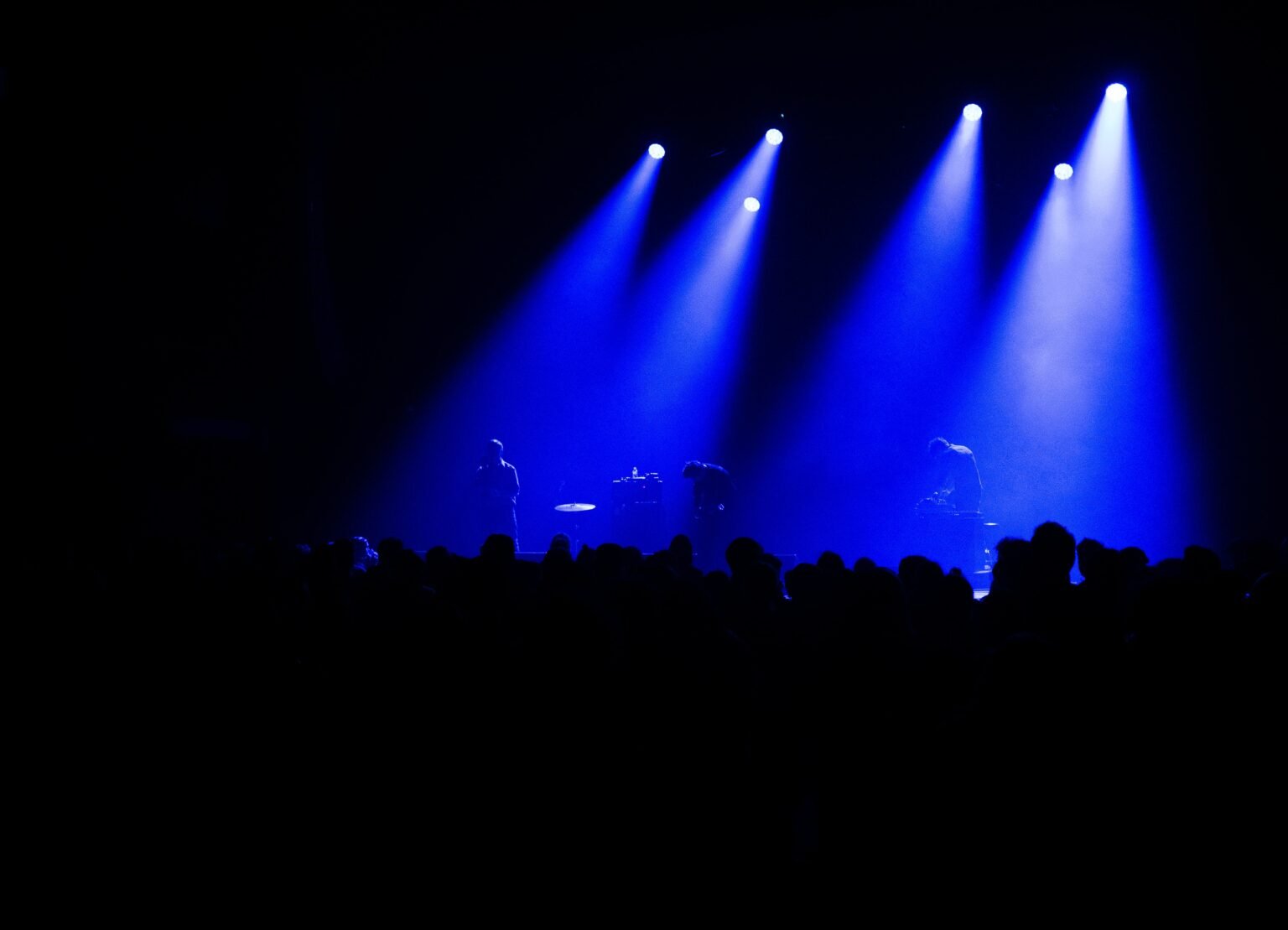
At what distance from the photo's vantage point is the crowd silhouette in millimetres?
1951

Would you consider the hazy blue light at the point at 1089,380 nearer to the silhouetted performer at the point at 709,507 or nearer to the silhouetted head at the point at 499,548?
the silhouetted performer at the point at 709,507

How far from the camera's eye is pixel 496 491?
11664 mm

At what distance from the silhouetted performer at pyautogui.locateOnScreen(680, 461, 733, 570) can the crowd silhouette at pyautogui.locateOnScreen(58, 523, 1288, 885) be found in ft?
23.2

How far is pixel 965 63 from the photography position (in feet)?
37.1

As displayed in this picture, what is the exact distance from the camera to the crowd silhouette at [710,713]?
6.40ft

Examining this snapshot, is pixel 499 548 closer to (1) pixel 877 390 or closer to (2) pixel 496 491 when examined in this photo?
(2) pixel 496 491

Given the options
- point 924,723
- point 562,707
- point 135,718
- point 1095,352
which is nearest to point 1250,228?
point 1095,352

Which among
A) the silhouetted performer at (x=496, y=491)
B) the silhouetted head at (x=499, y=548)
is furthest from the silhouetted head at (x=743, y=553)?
the silhouetted performer at (x=496, y=491)

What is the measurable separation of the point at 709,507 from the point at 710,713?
28.2 feet

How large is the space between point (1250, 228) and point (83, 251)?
14.7 metres

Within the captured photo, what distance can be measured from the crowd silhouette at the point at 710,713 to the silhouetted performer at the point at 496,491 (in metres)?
7.38

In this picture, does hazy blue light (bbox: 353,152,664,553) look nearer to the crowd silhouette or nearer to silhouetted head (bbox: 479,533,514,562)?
silhouetted head (bbox: 479,533,514,562)

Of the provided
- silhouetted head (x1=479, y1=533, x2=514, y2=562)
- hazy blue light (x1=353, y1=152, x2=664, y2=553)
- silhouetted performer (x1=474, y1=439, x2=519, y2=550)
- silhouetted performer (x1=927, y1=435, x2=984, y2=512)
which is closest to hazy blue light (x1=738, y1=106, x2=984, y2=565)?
hazy blue light (x1=353, y1=152, x2=664, y2=553)

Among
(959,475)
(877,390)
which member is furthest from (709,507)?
(877,390)
